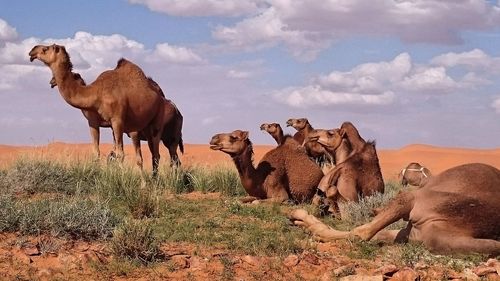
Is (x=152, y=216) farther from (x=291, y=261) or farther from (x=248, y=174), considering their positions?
(x=291, y=261)

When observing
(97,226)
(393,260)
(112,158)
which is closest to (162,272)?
(97,226)

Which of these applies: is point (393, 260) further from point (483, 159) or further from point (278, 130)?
point (483, 159)

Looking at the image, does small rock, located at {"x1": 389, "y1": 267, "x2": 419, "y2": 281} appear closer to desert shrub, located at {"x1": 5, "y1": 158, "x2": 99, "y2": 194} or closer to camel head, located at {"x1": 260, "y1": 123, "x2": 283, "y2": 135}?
desert shrub, located at {"x1": 5, "y1": 158, "x2": 99, "y2": 194}

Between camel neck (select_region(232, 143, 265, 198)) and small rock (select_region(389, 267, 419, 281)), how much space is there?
24.3 ft

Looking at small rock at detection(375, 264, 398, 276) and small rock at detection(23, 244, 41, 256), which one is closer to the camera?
small rock at detection(375, 264, 398, 276)

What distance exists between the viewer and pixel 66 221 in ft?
29.4

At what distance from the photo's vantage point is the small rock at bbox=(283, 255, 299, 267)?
8250 millimetres

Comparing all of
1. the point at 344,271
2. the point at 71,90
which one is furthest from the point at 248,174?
the point at 344,271

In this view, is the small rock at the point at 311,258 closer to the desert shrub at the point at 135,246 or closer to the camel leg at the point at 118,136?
the desert shrub at the point at 135,246

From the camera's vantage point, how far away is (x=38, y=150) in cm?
1967

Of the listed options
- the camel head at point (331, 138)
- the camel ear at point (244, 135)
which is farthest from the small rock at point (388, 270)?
the camel ear at point (244, 135)

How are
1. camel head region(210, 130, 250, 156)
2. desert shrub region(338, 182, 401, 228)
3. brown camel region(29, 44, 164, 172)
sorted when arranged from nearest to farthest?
desert shrub region(338, 182, 401, 228) < camel head region(210, 130, 250, 156) < brown camel region(29, 44, 164, 172)

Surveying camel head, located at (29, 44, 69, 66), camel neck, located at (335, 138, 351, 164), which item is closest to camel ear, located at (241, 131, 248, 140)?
camel neck, located at (335, 138, 351, 164)

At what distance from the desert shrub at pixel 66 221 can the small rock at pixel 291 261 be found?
7.05ft
